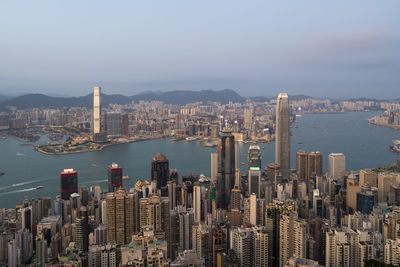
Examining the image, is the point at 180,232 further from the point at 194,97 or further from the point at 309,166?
the point at 194,97

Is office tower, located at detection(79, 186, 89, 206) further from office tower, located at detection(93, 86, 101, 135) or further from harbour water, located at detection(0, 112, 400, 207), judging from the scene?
office tower, located at detection(93, 86, 101, 135)

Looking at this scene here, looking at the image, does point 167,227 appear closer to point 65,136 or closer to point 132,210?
point 132,210

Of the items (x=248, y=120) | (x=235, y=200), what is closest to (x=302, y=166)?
(x=235, y=200)

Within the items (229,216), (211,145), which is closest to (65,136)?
(211,145)

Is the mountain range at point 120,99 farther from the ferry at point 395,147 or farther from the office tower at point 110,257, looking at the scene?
the office tower at point 110,257

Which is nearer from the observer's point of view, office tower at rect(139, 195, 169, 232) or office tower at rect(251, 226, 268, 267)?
office tower at rect(251, 226, 268, 267)

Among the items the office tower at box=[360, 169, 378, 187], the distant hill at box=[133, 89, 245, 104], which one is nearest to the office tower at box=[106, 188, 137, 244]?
the office tower at box=[360, 169, 378, 187]
